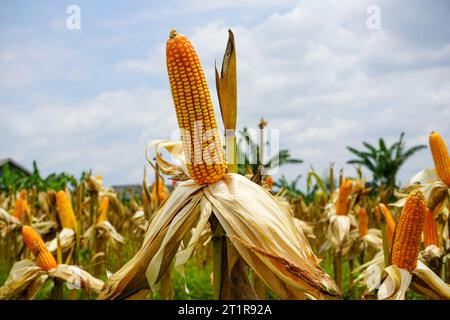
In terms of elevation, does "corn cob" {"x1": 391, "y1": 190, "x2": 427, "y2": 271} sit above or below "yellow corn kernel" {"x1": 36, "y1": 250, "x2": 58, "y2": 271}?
above

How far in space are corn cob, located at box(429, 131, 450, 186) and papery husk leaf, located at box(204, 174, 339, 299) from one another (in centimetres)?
161

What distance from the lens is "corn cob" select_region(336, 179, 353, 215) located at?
564cm

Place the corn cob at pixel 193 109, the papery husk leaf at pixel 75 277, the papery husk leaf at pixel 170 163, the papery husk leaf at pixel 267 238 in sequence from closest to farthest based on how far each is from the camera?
the papery husk leaf at pixel 267 238, the corn cob at pixel 193 109, the papery husk leaf at pixel 170 163, the papery husk leaf at pixel 75 277

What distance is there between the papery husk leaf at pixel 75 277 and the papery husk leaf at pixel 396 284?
1989 mm

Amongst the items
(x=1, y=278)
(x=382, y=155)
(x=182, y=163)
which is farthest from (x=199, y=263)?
(x=382, y=155)

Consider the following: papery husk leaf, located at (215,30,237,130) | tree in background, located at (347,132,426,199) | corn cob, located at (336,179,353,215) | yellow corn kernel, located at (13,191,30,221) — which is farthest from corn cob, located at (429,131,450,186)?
tree in background, located at (347,132,426,199)

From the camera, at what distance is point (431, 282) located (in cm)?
246

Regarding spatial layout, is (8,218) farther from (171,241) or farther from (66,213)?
(171,241)

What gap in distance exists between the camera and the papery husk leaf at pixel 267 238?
1614 mm

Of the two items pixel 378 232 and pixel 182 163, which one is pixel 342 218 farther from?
pixel 182 163

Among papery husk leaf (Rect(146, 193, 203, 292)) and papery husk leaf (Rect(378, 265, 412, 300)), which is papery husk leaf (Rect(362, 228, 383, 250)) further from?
papery husk leaf (Rect(146, 193, 203, 292))

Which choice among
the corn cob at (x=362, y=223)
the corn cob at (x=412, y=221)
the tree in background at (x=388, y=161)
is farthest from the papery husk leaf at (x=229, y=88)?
the tree in background at (x=388, y=161)

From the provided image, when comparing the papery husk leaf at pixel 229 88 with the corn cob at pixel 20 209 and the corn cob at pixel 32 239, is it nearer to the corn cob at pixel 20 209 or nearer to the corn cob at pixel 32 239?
the corn cob at pixel 32 239

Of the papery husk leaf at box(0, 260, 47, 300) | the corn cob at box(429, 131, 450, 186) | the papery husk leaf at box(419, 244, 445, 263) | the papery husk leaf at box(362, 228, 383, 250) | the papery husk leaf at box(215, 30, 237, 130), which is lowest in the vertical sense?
the papery husk leaf at box(362, 228, 383, 250)
